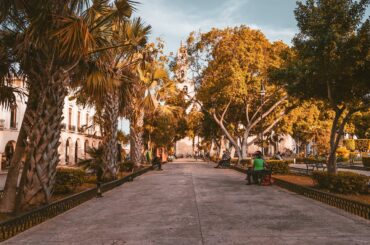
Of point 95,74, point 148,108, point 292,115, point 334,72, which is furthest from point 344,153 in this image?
point 95,74

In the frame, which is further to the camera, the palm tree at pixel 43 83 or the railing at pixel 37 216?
the palm tree at pixel 43 83

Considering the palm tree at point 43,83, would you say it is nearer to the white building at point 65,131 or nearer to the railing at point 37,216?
the railing at point 37,216

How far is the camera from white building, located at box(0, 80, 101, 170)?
32.3 m

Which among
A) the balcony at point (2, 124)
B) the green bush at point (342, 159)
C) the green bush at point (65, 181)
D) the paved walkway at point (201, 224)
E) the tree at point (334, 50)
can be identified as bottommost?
the paved walkway at point (201, 224)

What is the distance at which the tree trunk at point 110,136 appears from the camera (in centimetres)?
1789

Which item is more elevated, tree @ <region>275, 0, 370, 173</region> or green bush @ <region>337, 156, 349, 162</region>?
tree @ <region>275, 0, 370, 173</region>

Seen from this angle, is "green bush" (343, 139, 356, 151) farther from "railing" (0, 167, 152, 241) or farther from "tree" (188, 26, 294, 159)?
"railing" (0, 167, 152, 241)

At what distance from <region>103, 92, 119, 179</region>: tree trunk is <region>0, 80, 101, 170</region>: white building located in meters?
10.8

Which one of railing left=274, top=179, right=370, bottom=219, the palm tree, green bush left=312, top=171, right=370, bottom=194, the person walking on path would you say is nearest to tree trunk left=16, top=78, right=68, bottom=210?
the palm tree

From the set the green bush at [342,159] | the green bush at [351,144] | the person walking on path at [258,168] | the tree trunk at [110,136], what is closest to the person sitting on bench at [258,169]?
the person walking on path at [258,168]

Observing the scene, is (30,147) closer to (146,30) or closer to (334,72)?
(146,30)

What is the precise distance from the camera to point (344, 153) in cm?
4428

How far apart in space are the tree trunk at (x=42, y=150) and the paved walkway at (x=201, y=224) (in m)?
0.84

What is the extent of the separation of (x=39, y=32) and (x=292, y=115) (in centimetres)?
3309
